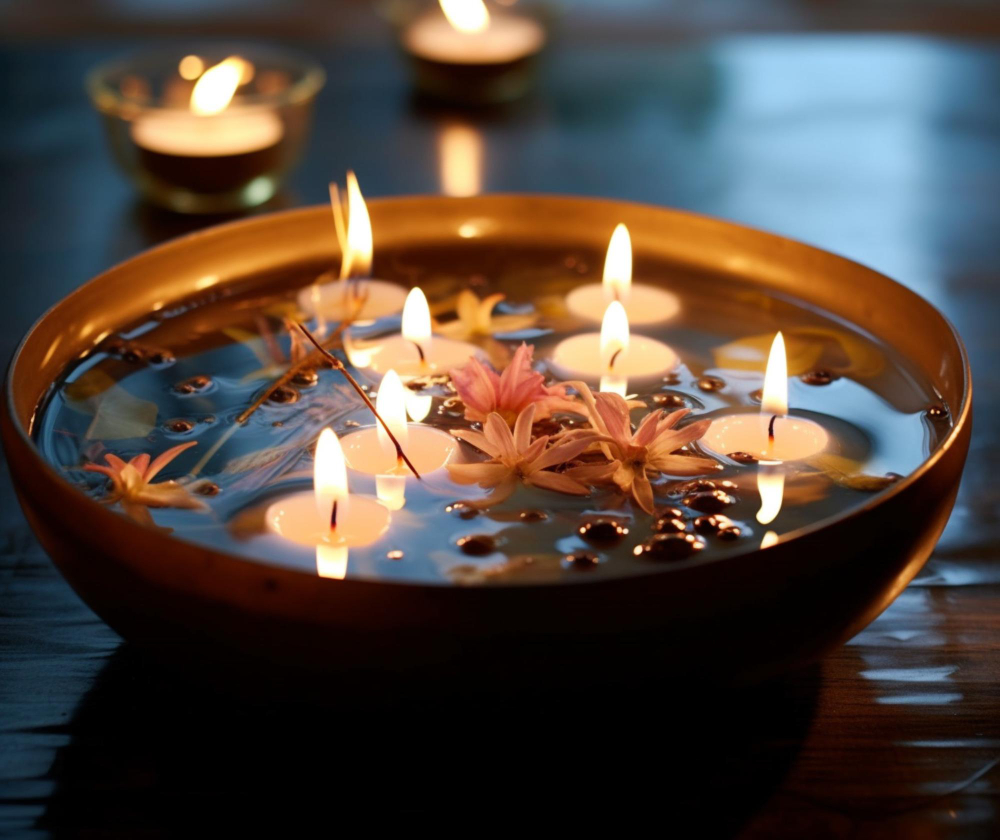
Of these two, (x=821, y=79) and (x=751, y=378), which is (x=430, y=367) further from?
(x=821, y=79)

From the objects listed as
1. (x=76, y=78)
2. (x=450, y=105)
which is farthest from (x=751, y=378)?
(x=76, y=78)

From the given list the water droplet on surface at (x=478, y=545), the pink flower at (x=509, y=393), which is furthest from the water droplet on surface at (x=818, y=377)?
the water droplet on surface at (x=478, y=545)

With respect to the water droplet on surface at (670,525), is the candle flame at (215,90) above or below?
above

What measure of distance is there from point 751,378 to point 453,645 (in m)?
0.34

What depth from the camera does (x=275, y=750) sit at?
0.54 meters

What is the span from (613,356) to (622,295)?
0.32ft

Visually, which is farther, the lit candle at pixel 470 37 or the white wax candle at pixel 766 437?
the lit candle at pixel 470 37

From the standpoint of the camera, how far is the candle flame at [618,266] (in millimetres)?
786

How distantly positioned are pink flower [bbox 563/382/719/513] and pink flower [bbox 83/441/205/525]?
0.19 metres

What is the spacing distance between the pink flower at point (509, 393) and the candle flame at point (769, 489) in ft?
0.35

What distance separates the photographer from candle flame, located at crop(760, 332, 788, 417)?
0.64m

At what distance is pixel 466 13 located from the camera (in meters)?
1.54

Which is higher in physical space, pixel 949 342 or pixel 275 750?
pixel 949 342

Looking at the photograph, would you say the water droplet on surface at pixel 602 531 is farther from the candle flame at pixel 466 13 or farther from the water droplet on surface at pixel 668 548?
the candle flame at pixel 466 13
